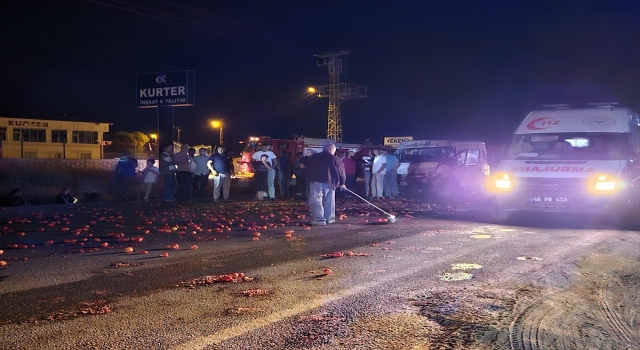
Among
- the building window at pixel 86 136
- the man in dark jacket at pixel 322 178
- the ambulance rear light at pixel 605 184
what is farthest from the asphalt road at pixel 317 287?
the building window at pixel 86 136

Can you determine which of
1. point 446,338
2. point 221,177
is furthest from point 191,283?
point 221,177

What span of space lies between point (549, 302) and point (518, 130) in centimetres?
920

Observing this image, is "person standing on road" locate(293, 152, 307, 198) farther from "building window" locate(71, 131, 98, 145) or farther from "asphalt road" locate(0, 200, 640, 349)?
"building window" locate(71, 131, 98, 145)

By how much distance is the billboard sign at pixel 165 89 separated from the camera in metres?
23.4

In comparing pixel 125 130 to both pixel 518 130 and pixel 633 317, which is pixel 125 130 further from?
pixel 633 317

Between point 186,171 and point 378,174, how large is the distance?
271 inches

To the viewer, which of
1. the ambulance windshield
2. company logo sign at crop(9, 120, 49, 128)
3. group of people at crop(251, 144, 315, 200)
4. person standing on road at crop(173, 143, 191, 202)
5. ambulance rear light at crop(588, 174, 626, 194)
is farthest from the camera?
company logo sign at crop(9, 120, 49, 128)

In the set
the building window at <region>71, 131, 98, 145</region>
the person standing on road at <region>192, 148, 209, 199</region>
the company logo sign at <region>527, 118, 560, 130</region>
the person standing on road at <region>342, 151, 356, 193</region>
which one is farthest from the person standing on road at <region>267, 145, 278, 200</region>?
the building window at <region>71, 131, 98, 145</region>

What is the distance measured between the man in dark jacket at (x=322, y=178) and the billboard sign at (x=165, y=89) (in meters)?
11.5

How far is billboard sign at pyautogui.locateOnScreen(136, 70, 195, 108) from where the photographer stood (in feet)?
76.7

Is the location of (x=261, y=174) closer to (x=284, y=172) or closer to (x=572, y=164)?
(x=284, y=172)

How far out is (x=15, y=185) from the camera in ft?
71.7

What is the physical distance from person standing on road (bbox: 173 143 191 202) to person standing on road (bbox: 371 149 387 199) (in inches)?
262

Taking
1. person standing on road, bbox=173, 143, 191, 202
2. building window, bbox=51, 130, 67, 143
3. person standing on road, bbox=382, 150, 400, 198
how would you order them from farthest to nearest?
building window, bbox=51, 130, 67, 143
person standing on road, bbox=382, 150, 400, 198
person standing on road, bbox=173, 143, 191, 202
